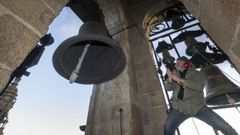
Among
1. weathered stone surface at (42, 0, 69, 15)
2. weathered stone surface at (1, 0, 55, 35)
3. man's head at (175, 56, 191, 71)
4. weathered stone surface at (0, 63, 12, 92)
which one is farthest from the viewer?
man's head at (175, 56, 191, 71)

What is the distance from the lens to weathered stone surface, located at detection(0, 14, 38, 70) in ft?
2.94

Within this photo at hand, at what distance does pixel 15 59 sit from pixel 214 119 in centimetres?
179

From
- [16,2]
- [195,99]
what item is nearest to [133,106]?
[195,99]

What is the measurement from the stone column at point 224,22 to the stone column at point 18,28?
2.66 feet

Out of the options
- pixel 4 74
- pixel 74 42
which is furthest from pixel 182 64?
pixel 4 74

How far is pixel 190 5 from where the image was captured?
1065 mm

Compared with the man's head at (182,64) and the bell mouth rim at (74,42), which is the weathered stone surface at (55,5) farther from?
the man's head at (182,64)

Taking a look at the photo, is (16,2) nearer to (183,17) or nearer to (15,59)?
(15,59)

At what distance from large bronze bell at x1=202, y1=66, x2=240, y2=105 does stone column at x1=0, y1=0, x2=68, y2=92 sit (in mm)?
2116

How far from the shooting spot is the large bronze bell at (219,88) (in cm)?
238

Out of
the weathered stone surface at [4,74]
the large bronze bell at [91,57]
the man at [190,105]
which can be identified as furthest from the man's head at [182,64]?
the weathered stone surface at [4,74]

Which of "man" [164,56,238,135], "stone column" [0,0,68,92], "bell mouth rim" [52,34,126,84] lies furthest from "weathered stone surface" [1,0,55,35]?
"man" [164,56,238,135]

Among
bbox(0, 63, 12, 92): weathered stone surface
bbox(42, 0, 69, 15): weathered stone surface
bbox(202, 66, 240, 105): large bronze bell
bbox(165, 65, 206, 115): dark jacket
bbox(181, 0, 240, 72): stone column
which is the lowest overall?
bbox(0, 63, 12, 92): weathered stone surface

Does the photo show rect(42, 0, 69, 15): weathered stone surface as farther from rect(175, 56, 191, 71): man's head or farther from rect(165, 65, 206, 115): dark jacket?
rect(175, 56, 191, 71): man's head
